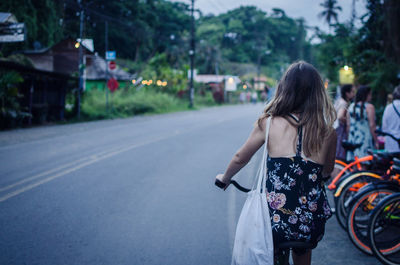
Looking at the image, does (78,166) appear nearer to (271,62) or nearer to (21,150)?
(21,150)

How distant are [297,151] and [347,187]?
9.69 ft

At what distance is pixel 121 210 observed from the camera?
221 inches

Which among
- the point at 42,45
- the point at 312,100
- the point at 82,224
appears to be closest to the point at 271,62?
the point at 42,45

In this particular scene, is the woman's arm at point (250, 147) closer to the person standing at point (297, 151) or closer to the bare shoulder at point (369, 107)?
the person standing at point (297, 151)

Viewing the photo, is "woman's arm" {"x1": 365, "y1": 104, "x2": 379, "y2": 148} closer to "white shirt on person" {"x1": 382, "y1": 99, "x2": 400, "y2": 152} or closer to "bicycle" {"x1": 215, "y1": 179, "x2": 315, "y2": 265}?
"white shirt on person" {"x1": 382, "y1": 99, "x2": 400, "y2": 152}

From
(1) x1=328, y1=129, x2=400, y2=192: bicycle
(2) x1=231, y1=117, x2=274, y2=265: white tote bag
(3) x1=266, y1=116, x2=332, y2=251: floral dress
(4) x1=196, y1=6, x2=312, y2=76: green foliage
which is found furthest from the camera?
(4) x1=196, y1=6, x2=312, y2=76: green foliage

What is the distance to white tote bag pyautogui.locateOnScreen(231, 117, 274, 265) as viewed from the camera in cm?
225

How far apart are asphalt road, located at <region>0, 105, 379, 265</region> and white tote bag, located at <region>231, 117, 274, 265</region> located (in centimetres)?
178

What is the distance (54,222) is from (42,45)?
30486 millimetres

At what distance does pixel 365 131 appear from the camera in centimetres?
664

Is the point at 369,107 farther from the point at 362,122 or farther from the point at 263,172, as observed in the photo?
the point at 263,172

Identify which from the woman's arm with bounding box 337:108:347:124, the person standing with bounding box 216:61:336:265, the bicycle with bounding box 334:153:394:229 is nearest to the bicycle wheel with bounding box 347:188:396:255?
the bicycle with bounding box 334:153:394:229

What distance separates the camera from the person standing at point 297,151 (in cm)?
237

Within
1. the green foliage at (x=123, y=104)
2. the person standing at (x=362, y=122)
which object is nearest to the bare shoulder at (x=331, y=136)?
the person standing at (x=362, y=122)
